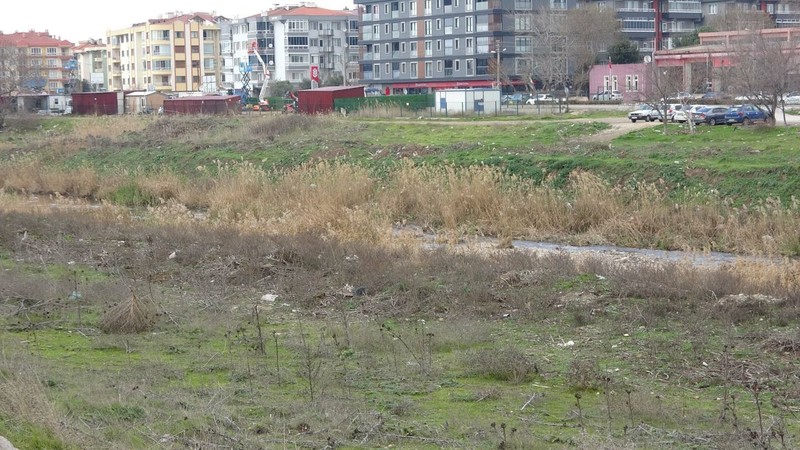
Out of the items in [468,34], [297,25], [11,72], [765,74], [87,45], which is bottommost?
[765,74]

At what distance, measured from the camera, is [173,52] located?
12888 centimetres

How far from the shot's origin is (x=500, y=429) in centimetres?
899

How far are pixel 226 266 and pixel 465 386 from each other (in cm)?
875

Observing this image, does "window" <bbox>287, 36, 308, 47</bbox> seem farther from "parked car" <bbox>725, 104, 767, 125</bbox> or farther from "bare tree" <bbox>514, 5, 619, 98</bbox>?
"parked car" <bbox>725, 104, 767, 125</bbox>

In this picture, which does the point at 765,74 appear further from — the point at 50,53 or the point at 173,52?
the point at 50,53

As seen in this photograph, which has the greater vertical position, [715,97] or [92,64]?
[92,64]

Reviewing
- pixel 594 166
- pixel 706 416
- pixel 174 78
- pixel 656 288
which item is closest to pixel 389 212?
pixel 594 166

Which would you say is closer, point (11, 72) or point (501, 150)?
point (501, 150)

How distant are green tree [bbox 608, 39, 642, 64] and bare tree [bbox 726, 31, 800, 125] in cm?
3802

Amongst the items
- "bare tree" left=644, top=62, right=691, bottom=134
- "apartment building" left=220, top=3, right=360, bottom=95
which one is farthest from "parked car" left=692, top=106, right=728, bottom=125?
"apartment building" left=220, top=3, right=360, bottom=95

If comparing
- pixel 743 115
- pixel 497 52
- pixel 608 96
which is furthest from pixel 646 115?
pixel 497 52

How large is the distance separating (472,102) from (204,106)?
60.5ft

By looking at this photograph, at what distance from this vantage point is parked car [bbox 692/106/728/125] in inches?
1805

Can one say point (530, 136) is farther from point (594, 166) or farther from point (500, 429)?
point (500, 429)
